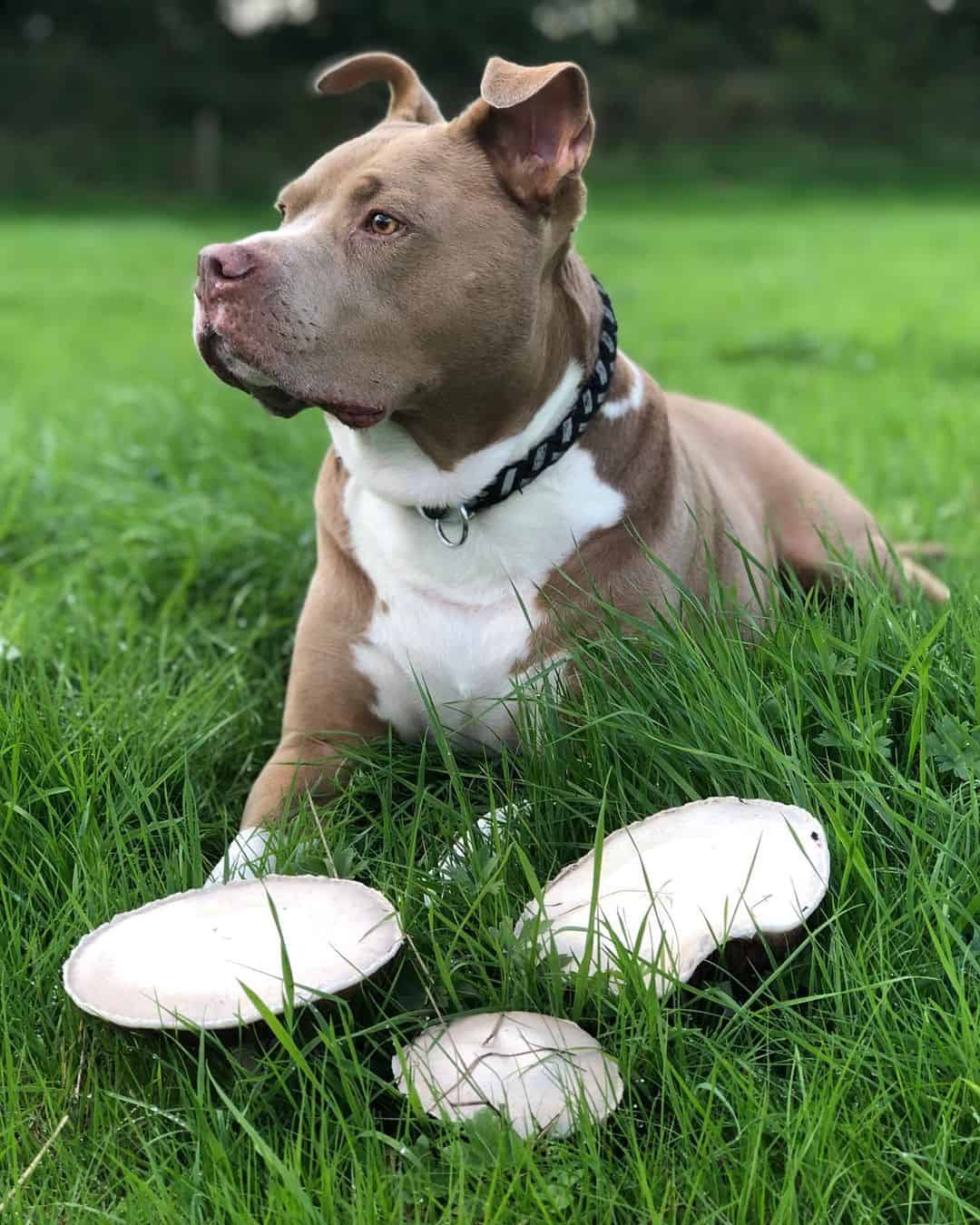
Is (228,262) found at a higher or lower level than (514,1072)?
higher

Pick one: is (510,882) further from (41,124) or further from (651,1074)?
(41,124)

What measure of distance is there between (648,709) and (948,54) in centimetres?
2573

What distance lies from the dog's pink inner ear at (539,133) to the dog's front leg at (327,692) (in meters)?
0.77

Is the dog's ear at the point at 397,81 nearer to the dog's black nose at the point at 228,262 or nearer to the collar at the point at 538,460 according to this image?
the collar at the point at 538,460

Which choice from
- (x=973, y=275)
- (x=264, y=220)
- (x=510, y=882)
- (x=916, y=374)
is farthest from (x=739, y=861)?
(x=264, y=220)

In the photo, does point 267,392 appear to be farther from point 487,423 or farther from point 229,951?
point 229,951

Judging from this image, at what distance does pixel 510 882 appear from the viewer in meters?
2.10

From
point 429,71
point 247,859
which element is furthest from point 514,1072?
point 429,71

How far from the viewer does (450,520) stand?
8.32ft

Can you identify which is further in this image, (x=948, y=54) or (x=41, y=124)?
(x=948, y=54)

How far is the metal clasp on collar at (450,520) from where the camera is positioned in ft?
8.27

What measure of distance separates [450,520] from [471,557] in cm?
8

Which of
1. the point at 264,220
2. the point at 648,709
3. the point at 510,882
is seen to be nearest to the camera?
the point at 510,882

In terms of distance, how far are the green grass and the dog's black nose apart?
82cm
